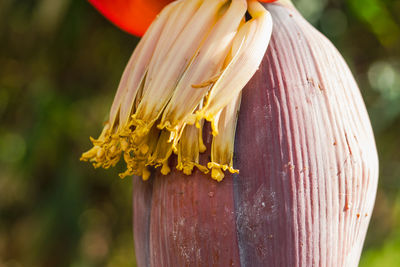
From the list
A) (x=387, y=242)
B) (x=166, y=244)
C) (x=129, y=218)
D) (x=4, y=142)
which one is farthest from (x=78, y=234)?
(x=166, y=244)

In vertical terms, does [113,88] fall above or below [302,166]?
above

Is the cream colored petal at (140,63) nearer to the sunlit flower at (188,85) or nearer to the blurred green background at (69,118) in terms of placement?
the sunlit flower at (188,85)

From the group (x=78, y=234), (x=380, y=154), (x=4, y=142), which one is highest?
(x=380, y=154)

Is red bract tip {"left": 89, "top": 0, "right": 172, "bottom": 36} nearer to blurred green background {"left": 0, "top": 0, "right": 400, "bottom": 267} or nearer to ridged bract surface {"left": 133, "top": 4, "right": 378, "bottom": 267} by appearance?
ridged bract surface {"left": 133, "top": 4, "right": 378, "bottom": 267}

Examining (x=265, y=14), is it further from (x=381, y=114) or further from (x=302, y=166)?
(x=381, y=114)

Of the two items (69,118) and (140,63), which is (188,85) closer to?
(140,63)

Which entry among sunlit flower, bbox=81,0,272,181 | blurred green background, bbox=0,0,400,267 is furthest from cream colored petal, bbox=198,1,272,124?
blurred green background, bbox=0,0,400,267
